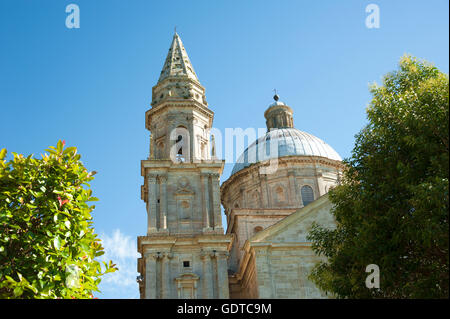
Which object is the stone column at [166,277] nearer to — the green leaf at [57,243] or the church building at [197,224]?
the church building at [197,224]

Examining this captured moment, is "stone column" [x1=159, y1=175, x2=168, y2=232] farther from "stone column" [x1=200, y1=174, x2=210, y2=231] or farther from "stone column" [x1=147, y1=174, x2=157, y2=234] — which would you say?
"stone column" [x1=200, y1=174, x2=210, y2=231]

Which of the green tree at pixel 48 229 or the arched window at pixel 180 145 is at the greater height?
the arched window at pixel 180 145

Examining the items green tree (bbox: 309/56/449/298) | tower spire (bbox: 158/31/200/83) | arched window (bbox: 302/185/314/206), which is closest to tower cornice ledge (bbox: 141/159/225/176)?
tower spire (bbox: 158/31/200/83)

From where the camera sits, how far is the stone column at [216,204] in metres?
29.6

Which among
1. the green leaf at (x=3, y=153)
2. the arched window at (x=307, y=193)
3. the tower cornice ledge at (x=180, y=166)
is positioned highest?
the arched window at (x=307, y=193)

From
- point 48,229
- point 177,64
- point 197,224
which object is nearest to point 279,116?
point 177,64

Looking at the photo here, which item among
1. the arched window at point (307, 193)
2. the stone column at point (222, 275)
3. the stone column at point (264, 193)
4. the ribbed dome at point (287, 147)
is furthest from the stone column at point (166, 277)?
the ribbed dome at point (287, 147)

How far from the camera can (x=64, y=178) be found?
1518 cm

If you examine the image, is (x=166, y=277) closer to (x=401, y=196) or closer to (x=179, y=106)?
(x=179, y=106)

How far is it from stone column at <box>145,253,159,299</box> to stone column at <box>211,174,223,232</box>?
Answer: 389cm

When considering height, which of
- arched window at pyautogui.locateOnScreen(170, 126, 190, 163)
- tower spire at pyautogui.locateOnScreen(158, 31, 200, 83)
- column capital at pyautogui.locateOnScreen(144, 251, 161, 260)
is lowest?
column capital at pyautogui.locateOnScreen(144, 251, 161, 260)

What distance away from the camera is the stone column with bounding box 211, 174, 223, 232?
2959 centimetres
